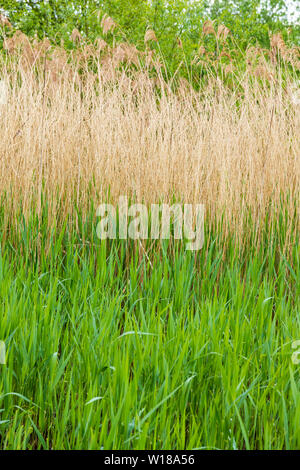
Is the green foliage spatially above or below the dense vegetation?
above

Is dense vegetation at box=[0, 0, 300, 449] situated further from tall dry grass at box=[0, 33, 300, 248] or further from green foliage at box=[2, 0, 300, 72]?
green foliage at box=[2, 0, 300, 72]

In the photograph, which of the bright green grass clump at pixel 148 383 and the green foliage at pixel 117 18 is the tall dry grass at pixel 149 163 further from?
the green foliage at pixel 117 18

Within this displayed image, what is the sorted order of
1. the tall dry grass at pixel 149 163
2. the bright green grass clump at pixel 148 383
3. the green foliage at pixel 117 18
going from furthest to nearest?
the green foliage at pixel 117 18 → the tall dry grass at pixel 149 163 → the bright green grass clump at pixel 148 383

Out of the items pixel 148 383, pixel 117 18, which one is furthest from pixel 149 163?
pixel 117 18

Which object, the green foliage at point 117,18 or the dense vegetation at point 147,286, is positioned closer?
the dense vegetation at point 147,286

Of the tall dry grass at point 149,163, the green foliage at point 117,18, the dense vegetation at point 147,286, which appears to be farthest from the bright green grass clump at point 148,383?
the green foliage at point 117,18

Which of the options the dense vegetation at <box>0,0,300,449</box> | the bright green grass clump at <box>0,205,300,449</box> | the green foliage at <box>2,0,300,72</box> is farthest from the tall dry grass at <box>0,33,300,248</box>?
the green foliage at <box>2,0,300,72</box>

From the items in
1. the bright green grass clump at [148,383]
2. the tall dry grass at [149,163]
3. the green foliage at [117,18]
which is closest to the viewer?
the bright green grass clump at [148,383]

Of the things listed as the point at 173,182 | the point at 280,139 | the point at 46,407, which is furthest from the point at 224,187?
the point at 46,407

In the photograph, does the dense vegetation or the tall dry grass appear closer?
the dense vegetation

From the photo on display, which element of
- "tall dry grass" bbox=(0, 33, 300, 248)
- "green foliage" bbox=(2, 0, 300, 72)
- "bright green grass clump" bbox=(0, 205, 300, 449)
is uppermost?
"green foliage" bbox=(2, 0, 300, 72)
